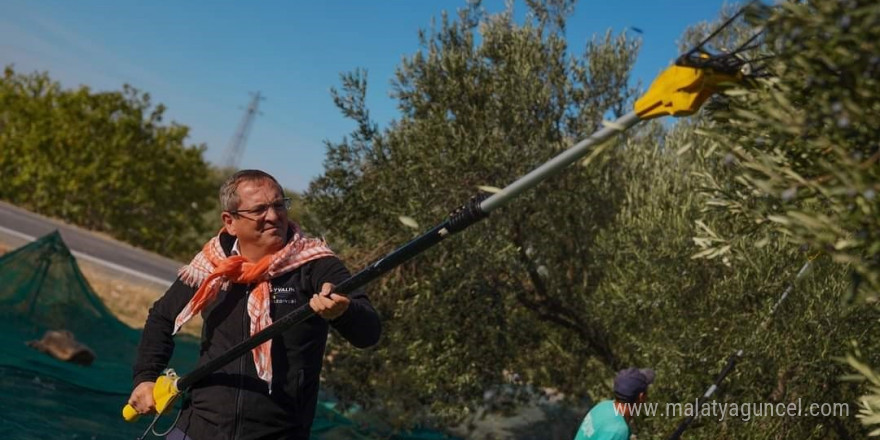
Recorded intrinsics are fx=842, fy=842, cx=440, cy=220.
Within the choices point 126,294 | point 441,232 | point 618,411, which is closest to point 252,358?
point 441,232

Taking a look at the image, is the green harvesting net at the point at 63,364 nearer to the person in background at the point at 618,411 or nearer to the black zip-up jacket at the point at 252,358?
the black zip-up jacket at the point at 252,358

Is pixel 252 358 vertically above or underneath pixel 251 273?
underneath

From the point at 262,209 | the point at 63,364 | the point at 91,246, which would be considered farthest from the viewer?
the point at 91,246

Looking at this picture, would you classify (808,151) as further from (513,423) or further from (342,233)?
(513,423)

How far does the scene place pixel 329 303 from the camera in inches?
149

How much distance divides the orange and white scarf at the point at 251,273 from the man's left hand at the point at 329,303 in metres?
0.45

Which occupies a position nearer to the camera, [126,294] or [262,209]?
[262,209]

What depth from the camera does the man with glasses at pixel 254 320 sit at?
410 cm

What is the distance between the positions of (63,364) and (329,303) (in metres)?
9.56

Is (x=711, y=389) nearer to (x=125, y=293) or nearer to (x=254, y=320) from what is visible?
(x=254, y=320)

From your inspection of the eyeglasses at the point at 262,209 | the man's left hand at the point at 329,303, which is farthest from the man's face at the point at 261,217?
the man's left hand at the point at 329,303

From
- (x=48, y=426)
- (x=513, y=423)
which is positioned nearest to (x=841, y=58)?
(x=48, y=426)

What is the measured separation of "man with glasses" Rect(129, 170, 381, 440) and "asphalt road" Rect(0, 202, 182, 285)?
64.2ft

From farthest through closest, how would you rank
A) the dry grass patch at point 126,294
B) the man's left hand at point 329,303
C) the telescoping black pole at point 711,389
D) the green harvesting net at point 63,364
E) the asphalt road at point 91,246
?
1. the asphalt road at point 91,246
2. the dry grass patch at point 126,294
3. the green harvesting net at point 63,364
4. the telescoping black pole at point 711,389
5. the man's left hand at point 329,303
